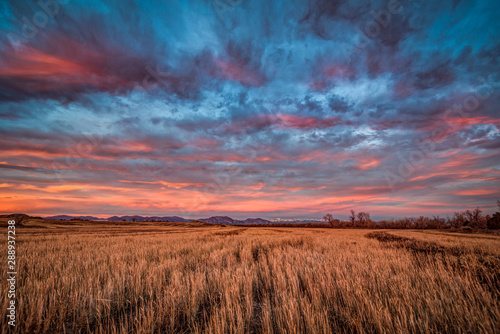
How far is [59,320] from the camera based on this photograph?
369 centimetres

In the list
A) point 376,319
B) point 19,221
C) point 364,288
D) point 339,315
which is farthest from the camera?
point 19,221

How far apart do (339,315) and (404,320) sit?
3.56 feet

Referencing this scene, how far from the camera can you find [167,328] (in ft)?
11.8

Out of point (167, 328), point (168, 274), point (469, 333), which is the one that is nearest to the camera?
point (469, 333)

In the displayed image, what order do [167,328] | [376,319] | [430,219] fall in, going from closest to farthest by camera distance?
[376,319] → [167,328] → [430,219]

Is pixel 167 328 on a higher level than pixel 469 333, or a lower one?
lower

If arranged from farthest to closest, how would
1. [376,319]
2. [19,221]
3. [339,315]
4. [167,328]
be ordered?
[19,221] → [339,315] → [167,328] → [376,319]

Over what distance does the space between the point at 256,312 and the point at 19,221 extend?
6526 cm

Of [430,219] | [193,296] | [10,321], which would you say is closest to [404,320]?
[193,296]

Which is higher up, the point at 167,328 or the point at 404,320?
the point at 404,320

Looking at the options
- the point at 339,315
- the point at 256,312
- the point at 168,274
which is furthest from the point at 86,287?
the point at 339,315

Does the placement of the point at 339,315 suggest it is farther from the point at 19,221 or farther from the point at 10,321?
the point at 19,221

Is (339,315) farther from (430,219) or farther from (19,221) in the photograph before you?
A: (430,219)

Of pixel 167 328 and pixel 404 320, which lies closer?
pixel 404 320
